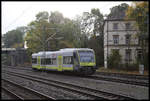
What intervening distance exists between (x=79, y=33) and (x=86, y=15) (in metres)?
2.25

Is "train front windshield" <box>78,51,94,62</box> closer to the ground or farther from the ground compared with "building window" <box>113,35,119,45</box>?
closer to the ground

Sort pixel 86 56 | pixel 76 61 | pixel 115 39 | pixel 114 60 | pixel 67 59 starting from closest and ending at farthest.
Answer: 1. pixel 76 61
2. pixel 86 56
3. pixel 67 59
4. pixel 114 60
5. pixel 115 39

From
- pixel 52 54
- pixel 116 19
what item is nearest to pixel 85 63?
pixel 52 54

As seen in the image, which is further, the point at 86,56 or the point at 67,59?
the point at 67,59

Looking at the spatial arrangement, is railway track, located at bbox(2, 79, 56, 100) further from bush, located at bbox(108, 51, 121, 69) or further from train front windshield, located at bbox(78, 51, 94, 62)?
bush, located at bbox(108, 51, 121, 69)

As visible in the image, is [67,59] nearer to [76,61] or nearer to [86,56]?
[76,61]

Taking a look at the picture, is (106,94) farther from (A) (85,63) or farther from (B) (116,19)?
(B) (116,19)

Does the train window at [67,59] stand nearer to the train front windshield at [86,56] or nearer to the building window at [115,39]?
the train front windshield at [86,56]

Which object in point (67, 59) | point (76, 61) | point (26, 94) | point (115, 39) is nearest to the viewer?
point (26, 94)

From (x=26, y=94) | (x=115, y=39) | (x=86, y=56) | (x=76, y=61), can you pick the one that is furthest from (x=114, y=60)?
(x=26, y=94)

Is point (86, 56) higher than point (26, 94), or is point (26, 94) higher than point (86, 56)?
point (86, 56)

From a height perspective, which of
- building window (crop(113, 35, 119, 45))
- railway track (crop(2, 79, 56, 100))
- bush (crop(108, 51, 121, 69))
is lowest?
railway track (crop(2, 79, 56, 100))

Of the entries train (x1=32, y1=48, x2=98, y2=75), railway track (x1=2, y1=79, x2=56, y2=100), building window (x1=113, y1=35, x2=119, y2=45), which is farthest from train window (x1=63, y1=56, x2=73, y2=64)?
building window (x1=113, y1=35, x2=119, y2=45)

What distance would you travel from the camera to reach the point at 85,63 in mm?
19484
